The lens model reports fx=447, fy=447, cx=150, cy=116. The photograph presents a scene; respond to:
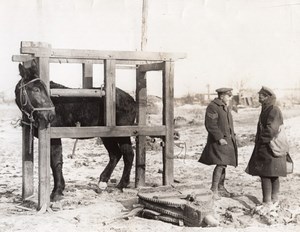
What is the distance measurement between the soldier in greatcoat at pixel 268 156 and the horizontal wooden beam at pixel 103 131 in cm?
156

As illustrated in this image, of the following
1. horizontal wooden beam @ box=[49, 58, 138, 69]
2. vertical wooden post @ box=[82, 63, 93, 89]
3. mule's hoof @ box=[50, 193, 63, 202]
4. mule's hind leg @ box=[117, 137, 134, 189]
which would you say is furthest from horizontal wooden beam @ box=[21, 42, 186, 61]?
mule's hoof @ box=[50, 193, 63, 202]

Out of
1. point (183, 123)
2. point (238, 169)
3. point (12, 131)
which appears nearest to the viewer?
point (238, 169)

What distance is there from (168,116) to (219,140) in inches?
36.0

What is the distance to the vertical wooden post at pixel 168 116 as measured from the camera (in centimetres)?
715

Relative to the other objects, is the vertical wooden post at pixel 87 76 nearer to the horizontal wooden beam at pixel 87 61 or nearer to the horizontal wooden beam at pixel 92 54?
the horizontal wooden beam at pixel 87 61

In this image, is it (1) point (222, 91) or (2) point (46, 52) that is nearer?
(2) point (46, 52)

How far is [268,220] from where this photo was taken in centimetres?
586

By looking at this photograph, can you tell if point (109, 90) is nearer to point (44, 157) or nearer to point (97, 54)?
point (97, 54)

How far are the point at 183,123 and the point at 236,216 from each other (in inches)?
623

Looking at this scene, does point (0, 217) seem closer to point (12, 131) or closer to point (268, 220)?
point (268, 220)

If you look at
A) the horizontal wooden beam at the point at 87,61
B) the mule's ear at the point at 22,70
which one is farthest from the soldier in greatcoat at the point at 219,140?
the mule's ear at the point at 22,70

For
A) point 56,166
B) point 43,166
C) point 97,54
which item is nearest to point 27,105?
point 43,166

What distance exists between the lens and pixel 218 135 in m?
7.23

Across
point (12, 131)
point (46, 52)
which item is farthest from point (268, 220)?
point (12, 131)
